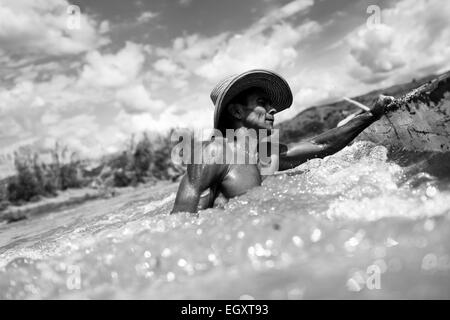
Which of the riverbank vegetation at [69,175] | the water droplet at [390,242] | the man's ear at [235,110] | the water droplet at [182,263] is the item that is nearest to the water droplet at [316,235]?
the water droplet at [390,242]

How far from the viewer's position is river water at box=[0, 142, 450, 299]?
1569mm

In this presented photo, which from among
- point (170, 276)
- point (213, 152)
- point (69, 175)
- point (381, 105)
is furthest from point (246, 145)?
point (69, 175)

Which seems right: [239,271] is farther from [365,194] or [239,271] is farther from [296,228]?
[365,194]

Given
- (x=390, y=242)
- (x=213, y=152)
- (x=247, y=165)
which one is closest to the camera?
(x=390, y=242)

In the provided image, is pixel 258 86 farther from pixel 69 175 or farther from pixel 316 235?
pixel 69 175

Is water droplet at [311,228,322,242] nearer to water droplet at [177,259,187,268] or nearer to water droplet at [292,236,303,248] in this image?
water droplet at [292,236,303,248]

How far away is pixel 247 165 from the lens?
10.2 feet

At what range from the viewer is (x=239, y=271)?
1.78 metres

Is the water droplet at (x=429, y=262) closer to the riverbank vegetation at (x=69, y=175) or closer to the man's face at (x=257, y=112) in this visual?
the man's face at (x=257, y=112)

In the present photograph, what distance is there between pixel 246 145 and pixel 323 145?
2.84 ft

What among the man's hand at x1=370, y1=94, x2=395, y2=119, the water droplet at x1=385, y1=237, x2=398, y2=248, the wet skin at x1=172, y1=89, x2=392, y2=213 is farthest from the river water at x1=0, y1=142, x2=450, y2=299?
the man's hand at x1=370, y1=94, x2=395, y2=119
